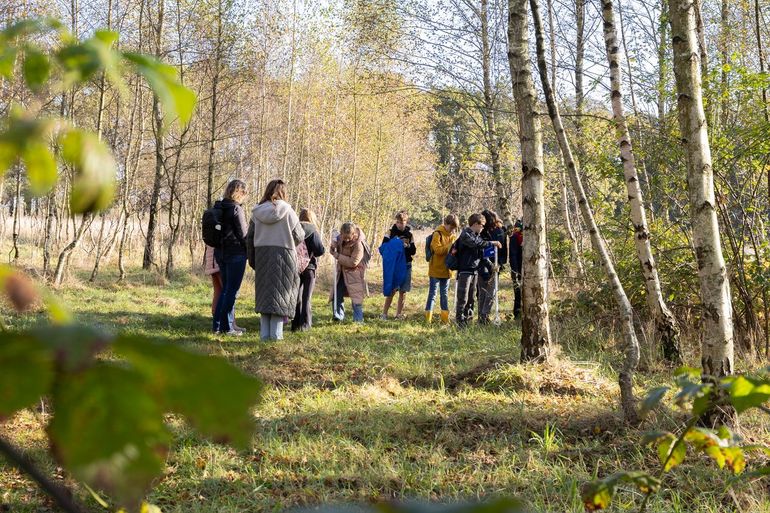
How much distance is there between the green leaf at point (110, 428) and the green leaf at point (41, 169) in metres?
0.24

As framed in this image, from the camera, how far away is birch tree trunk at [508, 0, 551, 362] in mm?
5512

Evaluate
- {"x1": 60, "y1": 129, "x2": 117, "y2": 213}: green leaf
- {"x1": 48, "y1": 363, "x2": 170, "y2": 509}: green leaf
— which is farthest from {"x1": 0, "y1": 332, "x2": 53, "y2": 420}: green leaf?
{"x1": 60, "y1": 129, "x2": 117, "y2": 213}: green leaf

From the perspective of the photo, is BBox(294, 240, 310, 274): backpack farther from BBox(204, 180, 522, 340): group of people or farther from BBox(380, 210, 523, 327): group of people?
BBox(380, 210, 523, 327): group of people

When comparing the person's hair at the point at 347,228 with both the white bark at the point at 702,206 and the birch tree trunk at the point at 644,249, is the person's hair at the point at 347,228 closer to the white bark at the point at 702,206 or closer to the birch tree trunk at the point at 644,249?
the birch tree trunk at the point at 644,249

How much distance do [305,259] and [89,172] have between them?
25.6 ft

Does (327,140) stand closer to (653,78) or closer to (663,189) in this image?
(653,78)

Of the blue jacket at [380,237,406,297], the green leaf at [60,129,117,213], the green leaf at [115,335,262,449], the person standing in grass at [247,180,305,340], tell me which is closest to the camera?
the green leaf at [115,335,262,449]

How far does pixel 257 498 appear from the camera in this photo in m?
3.25

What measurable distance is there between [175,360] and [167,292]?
41.2ft

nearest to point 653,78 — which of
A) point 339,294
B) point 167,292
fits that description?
point 339,294

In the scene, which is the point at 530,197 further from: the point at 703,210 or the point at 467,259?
the point at 467,259

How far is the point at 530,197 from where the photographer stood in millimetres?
5512

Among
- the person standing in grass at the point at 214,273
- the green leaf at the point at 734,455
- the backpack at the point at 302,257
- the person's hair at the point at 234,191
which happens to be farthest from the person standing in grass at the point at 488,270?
the green leaf at the point at 734,455

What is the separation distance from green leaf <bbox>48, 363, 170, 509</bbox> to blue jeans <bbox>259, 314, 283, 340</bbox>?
707cm
